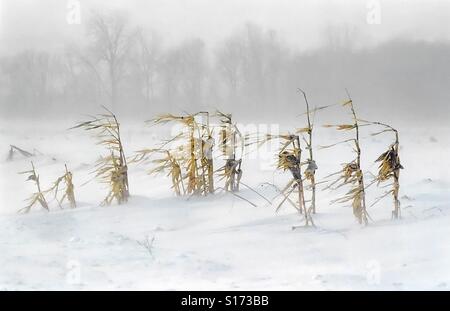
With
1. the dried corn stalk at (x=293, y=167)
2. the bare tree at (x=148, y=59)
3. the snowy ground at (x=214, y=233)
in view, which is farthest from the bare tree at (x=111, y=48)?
the dried corn stalk at (x=293, y=167)

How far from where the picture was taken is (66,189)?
1965 millimetres

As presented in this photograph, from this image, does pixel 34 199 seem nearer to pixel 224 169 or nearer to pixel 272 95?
pixel 224 169

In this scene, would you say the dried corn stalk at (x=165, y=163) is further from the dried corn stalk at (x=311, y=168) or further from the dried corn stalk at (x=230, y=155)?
the dried corn stalk at (x=311, y=168)

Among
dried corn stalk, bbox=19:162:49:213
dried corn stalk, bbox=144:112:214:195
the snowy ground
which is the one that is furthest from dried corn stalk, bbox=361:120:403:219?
dried corn stalk, bbox=19:162:49:213

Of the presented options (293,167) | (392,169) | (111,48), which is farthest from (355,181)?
(111,48)

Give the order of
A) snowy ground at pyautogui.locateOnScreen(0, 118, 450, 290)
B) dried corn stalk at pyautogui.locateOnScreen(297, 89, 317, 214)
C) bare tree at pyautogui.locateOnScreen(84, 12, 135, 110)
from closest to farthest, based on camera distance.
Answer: snowy ground at pyautogui.locateOnScreen(0, 118, 450, 290)
dried corn stalk at pyautogui.locateOnScreen(297, 89, 317, 214)
bare tree at pyautogui.locateOnScreen(84, 12, 135, 110)

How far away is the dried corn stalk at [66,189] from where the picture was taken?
1.95m

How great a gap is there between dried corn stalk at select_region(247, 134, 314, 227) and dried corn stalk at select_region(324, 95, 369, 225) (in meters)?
0.13

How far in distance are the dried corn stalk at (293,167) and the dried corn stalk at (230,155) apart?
15 centimetres

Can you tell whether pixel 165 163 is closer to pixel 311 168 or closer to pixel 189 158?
pixel 189 158

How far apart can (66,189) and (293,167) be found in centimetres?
88

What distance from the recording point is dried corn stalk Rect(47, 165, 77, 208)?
195cm

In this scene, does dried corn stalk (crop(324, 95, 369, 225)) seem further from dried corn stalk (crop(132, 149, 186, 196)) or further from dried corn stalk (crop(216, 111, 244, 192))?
dried corn stalk (crop(132, 149, 186, 196))
